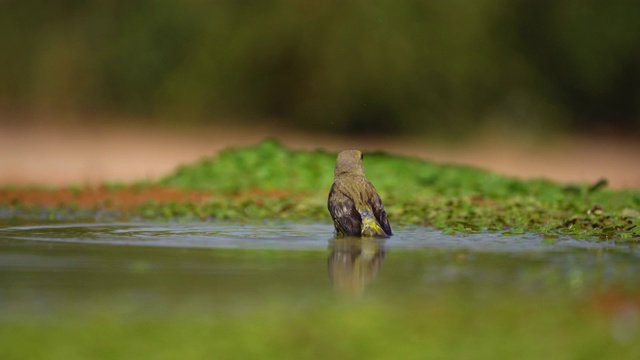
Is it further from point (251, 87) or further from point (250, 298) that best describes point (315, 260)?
point (251, 87)

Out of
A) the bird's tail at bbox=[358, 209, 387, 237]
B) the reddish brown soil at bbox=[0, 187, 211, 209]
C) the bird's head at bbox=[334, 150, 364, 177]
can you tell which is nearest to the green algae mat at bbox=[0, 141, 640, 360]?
the bird's tail at bbox=[358, 209, 387, 237]

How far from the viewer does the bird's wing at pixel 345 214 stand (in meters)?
12.4

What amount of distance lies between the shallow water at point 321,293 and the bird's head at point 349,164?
824 mm

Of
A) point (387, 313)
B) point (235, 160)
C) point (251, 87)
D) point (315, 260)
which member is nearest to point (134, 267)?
point (315, 260)

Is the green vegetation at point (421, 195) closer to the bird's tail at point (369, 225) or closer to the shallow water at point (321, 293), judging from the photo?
the bird's tail at point (369, 225)

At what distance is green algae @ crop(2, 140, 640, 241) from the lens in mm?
13975

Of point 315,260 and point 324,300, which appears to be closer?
point 324,300

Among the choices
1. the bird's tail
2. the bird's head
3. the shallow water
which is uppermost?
the bird's head

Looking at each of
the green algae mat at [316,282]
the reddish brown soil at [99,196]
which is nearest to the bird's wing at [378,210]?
the green algae mat at [316,282]

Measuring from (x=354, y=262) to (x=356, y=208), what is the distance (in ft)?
6.81

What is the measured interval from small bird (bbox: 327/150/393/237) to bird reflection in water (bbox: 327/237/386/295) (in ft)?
0.41

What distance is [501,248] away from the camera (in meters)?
11.4

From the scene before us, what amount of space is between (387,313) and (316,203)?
9880mm

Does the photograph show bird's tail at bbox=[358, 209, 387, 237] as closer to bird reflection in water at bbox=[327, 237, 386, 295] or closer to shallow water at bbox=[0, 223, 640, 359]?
bird reflection in water at bbox=[327, 237, 386, 295]
